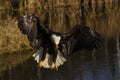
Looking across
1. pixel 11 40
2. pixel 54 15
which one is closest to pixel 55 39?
pixel 11 40

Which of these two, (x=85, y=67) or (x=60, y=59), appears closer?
(x=60, y=59)

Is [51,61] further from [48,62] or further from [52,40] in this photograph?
[52,40]

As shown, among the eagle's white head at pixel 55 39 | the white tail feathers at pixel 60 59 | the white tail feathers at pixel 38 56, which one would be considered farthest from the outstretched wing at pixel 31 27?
the white tail feathers at pixel 60 59

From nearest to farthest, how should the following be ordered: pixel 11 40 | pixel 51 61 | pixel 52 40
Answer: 1. pixel 52 40
2. pixel 51 61
3. pixel 11 40

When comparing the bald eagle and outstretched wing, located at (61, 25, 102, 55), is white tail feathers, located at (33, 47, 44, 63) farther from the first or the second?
outstretched wing, located at (61, 25, 102, 55)

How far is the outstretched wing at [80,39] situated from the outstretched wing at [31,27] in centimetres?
63

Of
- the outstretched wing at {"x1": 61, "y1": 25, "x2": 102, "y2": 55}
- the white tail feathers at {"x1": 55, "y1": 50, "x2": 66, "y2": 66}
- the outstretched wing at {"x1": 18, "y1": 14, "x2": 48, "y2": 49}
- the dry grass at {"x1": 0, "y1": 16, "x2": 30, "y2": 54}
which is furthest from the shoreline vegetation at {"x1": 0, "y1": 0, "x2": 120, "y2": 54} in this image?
the white tail feathers at {"x1": 55, "y1": 50, "x2": 66, "y2": 66}

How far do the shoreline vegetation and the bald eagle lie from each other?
321 inches

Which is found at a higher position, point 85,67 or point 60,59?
point 60,59

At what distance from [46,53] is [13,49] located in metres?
8.28

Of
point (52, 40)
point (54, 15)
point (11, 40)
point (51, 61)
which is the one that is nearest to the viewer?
point (52, 40)

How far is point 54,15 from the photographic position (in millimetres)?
38156

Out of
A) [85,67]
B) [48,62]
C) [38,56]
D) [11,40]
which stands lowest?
[85,67]

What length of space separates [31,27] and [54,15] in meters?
26.6
